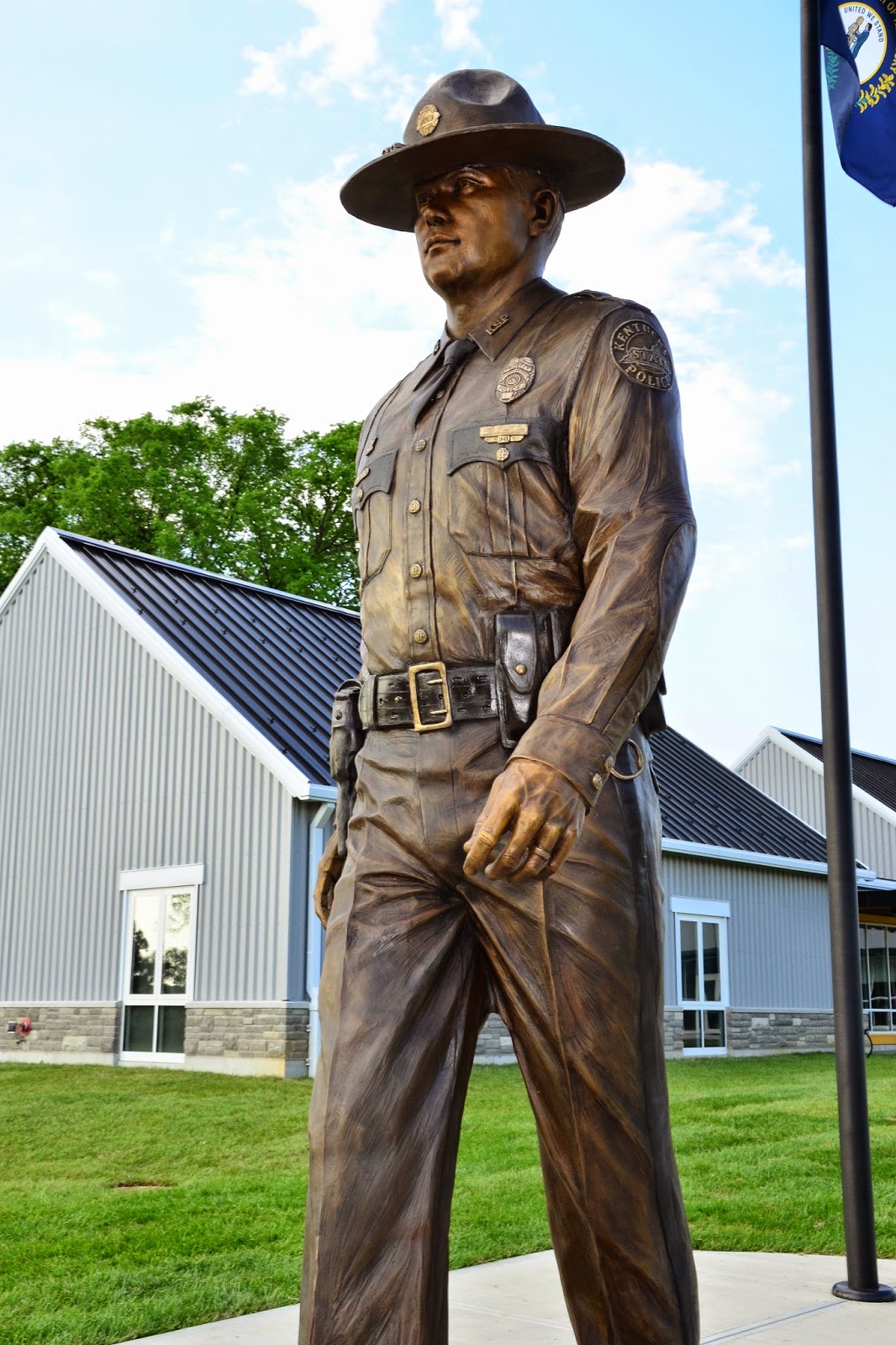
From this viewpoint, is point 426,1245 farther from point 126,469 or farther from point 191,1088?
point 126,469

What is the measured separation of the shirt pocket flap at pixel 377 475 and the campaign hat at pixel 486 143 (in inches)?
24.1

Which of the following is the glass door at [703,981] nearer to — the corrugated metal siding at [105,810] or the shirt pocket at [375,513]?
the corrugated metal siding at [105,810]

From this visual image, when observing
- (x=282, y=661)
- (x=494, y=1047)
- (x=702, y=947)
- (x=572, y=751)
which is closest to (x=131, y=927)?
(x=282, y=661)

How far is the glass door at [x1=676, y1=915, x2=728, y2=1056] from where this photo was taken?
20969 mm

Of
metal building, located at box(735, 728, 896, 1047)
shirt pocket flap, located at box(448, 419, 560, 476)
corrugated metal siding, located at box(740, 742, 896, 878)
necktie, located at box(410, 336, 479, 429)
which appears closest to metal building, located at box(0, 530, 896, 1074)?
metal building, located at box(735, 728, 896, 1047)

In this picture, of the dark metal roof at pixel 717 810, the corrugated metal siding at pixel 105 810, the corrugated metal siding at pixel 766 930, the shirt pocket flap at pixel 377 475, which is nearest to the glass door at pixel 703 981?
the corrugated metal siding at pixel 766 930

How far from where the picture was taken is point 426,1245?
2727mm

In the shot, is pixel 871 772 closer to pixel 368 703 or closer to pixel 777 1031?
pixel 777 1031

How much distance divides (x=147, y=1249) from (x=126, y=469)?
93.0 feet

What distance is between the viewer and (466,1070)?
289 centimetres

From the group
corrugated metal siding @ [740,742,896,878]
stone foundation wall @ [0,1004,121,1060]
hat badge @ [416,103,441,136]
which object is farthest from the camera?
corrugated metal siding @ [740,742,896,878]

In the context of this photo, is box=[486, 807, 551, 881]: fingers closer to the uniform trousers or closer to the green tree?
the uniform trousers

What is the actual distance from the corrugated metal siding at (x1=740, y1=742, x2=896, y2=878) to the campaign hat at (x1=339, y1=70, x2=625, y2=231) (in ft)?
95.6

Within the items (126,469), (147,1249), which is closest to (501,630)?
(147,1249)
